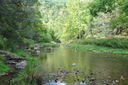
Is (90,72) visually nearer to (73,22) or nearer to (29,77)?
(29,77)

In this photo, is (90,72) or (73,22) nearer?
(90,72)

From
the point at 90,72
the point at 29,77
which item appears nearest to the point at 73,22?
the point at 90,72

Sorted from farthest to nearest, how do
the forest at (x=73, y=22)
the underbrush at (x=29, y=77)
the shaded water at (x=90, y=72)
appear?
the forest at (x=73, y=22)
the shaded water at (x=90, y=72)
the underbrush at (x=29, y=77)

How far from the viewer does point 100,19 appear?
2769 centimetres

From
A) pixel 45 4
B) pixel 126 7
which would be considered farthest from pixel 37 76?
pixel 45 4

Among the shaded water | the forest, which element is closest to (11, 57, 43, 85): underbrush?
the shaded water

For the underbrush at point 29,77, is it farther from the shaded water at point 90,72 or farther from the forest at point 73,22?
the forest at point 73,22

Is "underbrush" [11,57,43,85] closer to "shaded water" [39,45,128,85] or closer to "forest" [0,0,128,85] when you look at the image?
"shaded water" [39,45,128,85]

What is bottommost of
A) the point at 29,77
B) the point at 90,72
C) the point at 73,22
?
the point at 90,72

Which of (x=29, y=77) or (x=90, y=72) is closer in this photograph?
(x=29, y=77)

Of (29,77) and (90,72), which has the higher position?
(29,77)

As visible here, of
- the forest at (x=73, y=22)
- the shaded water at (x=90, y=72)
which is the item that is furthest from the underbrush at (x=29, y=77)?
the forest at (x=73, y=22)

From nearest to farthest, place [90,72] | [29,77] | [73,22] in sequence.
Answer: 1. [29,77]
2. [90,72]
3. [73,22]

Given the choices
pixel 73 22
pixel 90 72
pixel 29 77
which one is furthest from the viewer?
pixel 73 22
